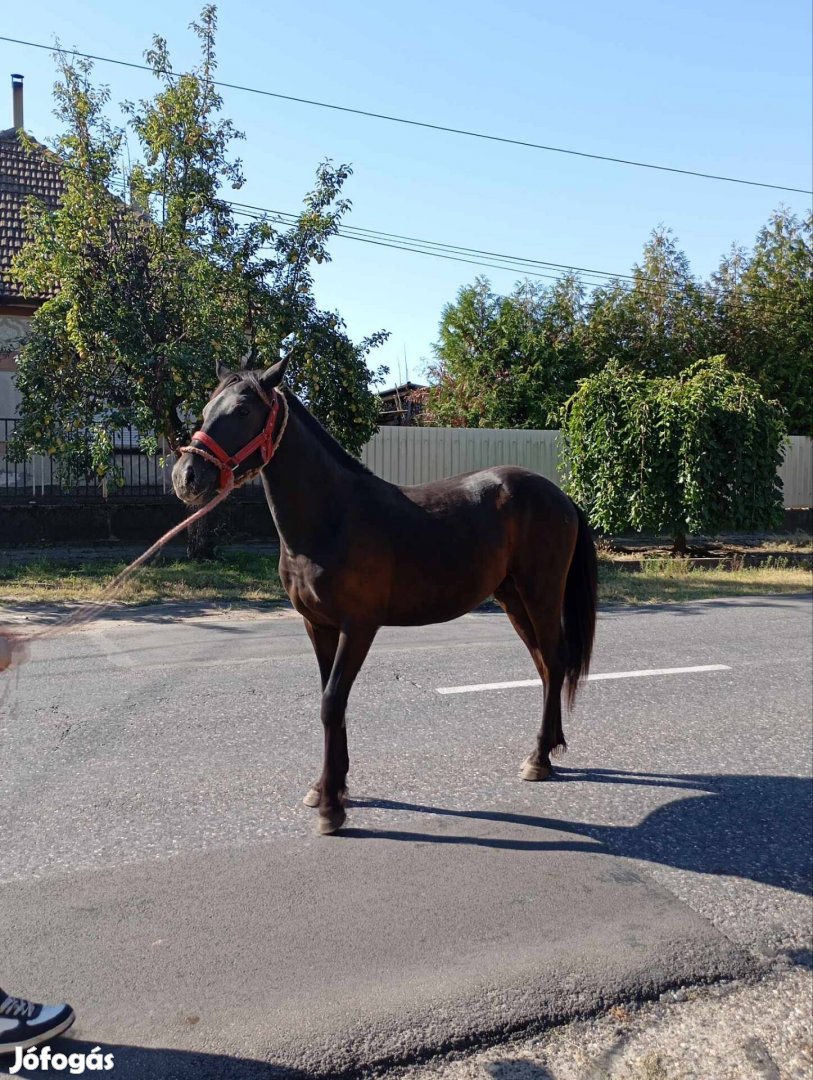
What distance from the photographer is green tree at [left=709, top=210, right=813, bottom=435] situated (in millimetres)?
24578

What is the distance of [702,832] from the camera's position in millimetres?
4414

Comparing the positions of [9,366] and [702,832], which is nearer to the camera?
[702,832]

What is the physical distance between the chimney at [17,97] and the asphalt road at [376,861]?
68.7 ft

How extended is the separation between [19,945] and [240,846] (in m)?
1.05

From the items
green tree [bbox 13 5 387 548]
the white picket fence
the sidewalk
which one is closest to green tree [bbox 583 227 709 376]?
the white picket fence

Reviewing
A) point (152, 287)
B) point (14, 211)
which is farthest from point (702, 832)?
point (14, 211)

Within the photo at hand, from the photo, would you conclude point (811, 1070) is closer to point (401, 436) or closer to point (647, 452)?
point (647, 452)

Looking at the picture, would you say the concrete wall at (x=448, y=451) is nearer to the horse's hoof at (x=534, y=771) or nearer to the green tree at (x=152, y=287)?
the green tree at (x=152, y=287)

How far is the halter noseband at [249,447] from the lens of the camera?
12.4 ft

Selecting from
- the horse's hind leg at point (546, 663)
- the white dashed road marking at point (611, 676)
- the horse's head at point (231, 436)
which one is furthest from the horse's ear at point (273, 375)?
the white dashed road marking at point (611, 676)

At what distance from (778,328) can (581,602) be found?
2249cm

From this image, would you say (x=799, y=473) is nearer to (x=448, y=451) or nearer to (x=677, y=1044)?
(x=448, y=451)

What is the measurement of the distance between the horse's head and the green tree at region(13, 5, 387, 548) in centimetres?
823

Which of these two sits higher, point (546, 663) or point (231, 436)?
point (231, 436)
